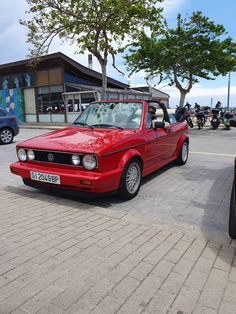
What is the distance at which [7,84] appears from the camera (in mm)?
29078

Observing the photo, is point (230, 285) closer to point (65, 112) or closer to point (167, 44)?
point (167, 44)

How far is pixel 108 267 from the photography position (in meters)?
2.77

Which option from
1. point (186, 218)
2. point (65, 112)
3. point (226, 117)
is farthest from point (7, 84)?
point (186, 218)

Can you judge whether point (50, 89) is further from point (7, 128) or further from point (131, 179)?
point (131, 179)

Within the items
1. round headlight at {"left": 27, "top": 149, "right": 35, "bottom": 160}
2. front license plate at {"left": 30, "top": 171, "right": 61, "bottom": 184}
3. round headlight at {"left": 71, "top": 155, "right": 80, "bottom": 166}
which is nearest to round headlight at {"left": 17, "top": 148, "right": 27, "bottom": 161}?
round headlight at {"left": 27, "top": 149, "right": 35, "bottom": 160}

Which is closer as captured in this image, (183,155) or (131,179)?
(131,179)

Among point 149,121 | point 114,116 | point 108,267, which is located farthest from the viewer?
point 149,121

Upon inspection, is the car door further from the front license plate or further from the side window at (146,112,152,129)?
the front license plate

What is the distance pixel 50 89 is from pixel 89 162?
22.8 m

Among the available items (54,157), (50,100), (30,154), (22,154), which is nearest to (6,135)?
(22,154)

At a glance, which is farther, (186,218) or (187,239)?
(186,218)

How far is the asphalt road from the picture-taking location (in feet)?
13.3

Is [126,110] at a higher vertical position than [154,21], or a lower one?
lower

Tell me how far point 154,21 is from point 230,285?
17.0 metres
